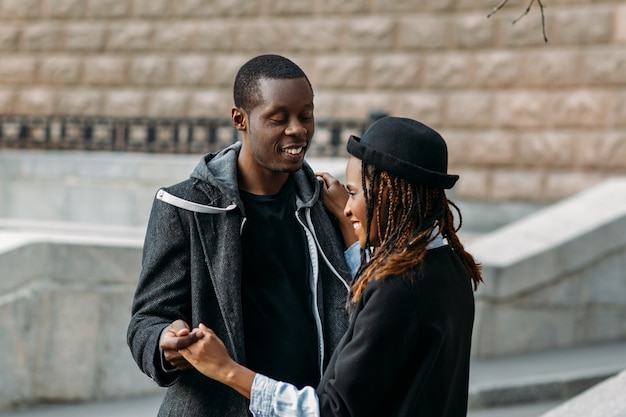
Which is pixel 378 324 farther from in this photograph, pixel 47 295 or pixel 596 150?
pixel 596 150

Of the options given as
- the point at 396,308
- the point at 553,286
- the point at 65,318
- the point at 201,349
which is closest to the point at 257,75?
the point at 201,349

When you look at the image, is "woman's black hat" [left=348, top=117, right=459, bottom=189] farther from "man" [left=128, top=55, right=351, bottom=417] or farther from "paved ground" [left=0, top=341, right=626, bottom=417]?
"paved ground" [left=0, top=341, right=626, bottom=417]

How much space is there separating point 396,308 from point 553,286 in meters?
6.24

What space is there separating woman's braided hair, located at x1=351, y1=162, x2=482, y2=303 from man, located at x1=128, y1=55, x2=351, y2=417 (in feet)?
1.63

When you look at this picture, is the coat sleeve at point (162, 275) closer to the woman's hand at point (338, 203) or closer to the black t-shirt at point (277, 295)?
the black t-shirt at point (277, 295)

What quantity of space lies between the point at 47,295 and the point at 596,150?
26.1 feet

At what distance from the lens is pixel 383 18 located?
1441 cm

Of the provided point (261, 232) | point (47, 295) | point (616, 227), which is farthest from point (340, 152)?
point (261, 232)

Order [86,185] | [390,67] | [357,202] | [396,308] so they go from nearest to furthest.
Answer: [396,308], [357,202], [86,185], [390,67]

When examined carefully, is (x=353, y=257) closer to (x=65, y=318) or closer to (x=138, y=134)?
(x=65, y=318)

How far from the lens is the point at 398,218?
2.76 metres

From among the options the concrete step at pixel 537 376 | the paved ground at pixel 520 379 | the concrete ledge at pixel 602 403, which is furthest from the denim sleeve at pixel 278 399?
the concrete step at pixel 537 376

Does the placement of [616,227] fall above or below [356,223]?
below

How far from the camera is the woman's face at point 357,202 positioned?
2.81 m
